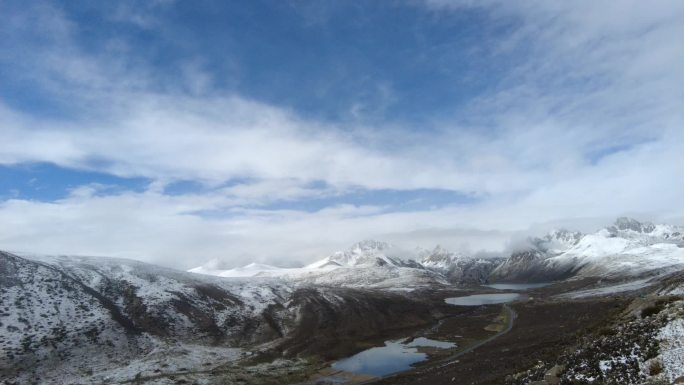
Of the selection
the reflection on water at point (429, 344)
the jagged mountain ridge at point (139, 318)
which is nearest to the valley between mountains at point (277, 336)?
the jagged mountain ridge at point (139, 318)

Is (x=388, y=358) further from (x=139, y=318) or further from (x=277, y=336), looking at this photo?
(x=139, y=318)

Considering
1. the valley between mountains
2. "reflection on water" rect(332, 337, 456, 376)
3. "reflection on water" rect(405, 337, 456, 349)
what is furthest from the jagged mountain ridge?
"reflection on water" rect(405, 337, 456, 349)

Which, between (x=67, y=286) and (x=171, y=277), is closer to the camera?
(x=67, y=286)

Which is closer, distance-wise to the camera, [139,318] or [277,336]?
[139,318]

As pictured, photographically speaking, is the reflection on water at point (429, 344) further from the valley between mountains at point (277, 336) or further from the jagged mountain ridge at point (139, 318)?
the jagged mountain ridge at point (139, 318)

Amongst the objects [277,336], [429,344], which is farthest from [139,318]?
[429,344]

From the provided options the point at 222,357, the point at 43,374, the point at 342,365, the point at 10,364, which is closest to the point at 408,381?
the point at 342,365

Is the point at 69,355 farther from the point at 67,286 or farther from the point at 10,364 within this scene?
the point at 67,286

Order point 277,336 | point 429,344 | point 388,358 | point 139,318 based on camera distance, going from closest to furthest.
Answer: point 388,358
point 429,344
point 139,318
point 277,336
